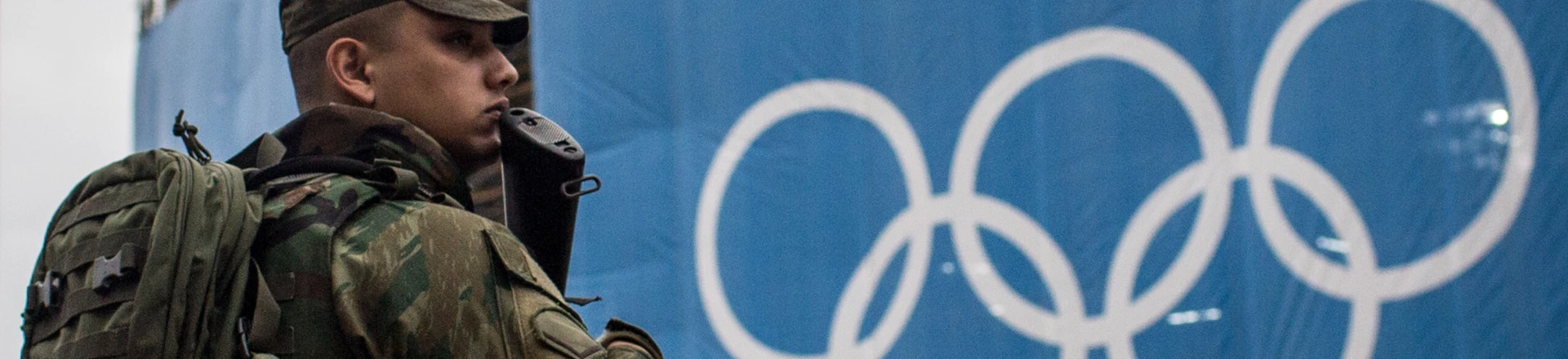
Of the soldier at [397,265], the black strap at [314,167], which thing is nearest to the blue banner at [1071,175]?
the soldier at [397,265]

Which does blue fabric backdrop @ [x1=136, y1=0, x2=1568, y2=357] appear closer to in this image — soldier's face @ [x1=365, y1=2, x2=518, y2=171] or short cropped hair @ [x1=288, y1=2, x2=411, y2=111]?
soldier's face @ [x1=365, y1=2, x2=518, y2=171]

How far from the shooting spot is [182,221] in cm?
171

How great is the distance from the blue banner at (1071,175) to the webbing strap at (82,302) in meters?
2.95

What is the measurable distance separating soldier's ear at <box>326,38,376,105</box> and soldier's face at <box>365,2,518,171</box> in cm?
1

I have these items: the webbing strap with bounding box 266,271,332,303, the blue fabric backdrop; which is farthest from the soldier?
the blue fabric backdrop

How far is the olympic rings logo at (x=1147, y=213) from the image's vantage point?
12.2ft

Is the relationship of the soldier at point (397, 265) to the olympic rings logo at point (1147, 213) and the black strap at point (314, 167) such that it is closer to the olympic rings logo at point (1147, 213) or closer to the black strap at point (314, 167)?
the black strap at point (314, 167)

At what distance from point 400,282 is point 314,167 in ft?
0.80

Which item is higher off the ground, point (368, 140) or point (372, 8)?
point (372, 8)

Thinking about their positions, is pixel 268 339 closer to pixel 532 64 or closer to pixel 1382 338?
pixel 1382 338

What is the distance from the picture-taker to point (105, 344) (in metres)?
1.68

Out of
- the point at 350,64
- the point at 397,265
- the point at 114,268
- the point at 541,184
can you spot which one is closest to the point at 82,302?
the point at 114,268

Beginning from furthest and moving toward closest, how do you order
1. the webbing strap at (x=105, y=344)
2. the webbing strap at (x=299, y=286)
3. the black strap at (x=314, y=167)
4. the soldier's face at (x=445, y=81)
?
the soldier's face at (x=445, y=81) → the black strap at (x=314, y=167) → the webbing strap at (x=299, y=286) → the webbing strap at (x=105, y=344)

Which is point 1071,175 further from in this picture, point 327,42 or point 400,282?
point 400,282
